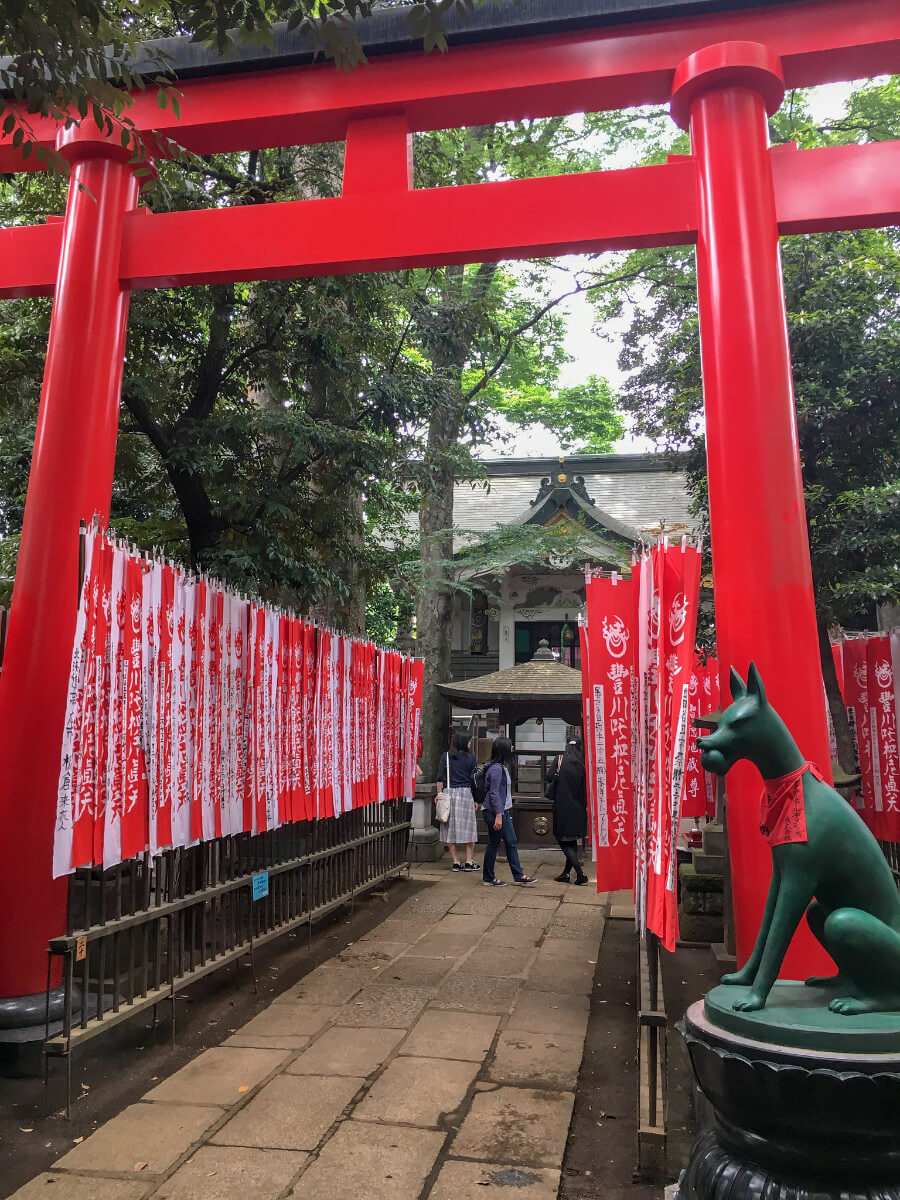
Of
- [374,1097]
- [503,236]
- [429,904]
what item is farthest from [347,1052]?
[503,236]

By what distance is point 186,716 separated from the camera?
527 centimetres

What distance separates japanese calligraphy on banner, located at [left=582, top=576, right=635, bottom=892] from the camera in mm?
5734

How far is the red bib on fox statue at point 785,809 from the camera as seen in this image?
2873 millimetres

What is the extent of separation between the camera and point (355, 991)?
6.15 meters

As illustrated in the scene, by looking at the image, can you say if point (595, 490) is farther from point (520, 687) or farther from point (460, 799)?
point (460, 799)

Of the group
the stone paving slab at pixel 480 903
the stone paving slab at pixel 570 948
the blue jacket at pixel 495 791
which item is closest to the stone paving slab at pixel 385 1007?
the stone paving slab at pixel 570 948

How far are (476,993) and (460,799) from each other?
5.04m

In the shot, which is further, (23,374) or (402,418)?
(402,418)

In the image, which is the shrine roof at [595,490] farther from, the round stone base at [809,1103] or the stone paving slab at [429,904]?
the round stone base at [809,1103]

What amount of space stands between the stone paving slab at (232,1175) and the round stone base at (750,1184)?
5.41 feet

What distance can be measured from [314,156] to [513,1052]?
29.1ft

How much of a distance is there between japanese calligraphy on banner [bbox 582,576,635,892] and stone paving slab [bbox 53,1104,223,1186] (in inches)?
114

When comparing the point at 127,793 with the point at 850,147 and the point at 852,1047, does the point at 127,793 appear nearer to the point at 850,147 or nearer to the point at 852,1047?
the point at 852,1047

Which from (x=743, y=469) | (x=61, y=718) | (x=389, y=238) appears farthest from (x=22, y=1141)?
(x=389, y=238)
